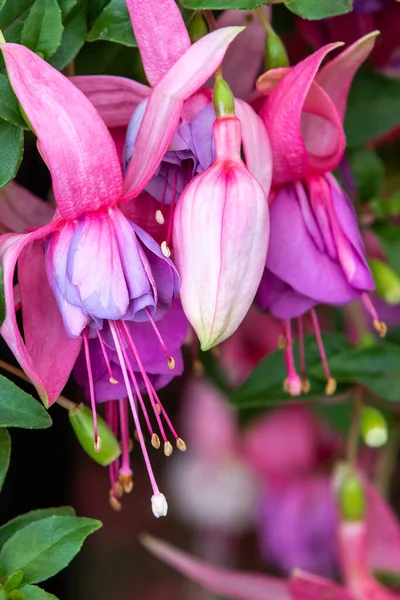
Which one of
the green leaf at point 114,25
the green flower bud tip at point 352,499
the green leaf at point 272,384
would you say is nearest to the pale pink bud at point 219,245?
the green leaf at point 114,25

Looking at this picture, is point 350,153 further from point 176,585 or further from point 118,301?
point 176,585

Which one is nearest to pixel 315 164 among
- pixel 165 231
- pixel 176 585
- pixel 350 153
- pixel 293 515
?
pixel 165 231

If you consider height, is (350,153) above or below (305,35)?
below

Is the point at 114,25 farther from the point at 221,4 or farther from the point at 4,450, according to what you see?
the point at 4,450

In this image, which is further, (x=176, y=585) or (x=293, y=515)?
(x=176, y=585)

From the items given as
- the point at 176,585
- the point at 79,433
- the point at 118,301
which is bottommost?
the point at 176,585

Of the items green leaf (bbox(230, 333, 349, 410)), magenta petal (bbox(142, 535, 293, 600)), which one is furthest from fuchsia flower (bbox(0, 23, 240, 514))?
magenta petal (bbox(142, 535, 293, 600))

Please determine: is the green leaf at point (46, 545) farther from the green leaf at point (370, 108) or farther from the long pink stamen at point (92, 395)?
the green leaf at point (370, 108)
